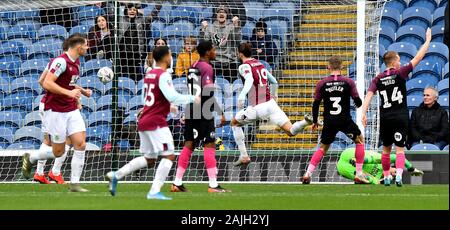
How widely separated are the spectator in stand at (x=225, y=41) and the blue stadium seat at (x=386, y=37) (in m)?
3.67

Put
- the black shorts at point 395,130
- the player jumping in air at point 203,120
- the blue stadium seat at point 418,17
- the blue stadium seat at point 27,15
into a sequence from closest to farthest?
1. the player jumping in air at point 203,120
2. the black shorts at point 395,130
3. the blue stadium seat at point 27,15
4. the blue stadium seat at point 418,17

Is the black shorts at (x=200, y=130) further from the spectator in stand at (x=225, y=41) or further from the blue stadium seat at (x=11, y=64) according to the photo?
the blue stadium seat at (x=11, y=64)

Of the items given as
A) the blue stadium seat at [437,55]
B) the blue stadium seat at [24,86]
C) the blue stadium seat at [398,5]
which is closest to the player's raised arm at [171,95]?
the blue stadium seat at [24,86]

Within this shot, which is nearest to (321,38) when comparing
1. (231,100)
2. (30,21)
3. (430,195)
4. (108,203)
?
(231,100)

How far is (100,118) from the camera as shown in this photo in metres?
18.1

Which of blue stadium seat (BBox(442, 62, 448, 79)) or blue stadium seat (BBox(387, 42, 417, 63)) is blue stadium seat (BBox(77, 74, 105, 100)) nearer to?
blue stadium seat (BBox(387, 42, 417, 63))

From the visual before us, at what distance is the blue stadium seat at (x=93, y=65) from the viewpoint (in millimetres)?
18625

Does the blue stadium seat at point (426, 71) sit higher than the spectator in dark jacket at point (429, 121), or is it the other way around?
the blue stadium seat at point (426, 71)

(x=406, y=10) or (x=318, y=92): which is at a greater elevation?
(x=406, y=10)

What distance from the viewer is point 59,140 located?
42.4ft

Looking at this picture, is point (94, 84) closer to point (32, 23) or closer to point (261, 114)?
point (32, 23)

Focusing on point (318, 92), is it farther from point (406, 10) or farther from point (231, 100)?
point (406, 10)

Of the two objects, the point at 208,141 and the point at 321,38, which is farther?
the point at 321,38

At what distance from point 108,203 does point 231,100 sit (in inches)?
326
